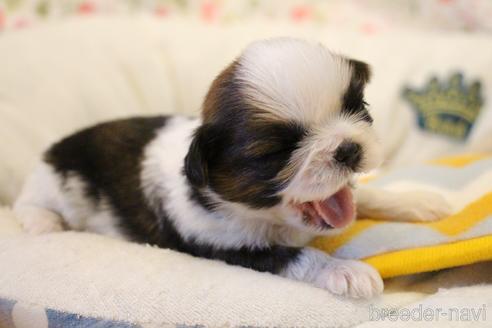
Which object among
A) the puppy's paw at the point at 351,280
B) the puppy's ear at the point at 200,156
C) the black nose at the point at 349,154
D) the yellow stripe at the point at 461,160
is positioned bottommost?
the puppy's paw at the point at 351,280

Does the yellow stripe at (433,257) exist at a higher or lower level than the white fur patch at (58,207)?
higher

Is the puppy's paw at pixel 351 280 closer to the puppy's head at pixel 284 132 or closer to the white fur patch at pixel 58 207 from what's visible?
the puppy's head at pixel 284 132

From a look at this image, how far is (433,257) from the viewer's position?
1.67 m

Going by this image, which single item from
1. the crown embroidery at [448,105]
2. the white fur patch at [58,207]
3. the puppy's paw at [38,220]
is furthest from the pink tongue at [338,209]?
the crown embroidery at [448,105]

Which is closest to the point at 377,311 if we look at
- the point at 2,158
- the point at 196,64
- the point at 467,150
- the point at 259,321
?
the point at 259,321

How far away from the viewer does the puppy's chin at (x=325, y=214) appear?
170 centimetres

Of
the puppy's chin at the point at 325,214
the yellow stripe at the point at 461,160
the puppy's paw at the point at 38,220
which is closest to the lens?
the puppy's chin at the point at 325,214

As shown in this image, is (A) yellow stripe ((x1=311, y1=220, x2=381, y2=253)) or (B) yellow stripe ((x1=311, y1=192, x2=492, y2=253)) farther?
(A) yellow stripe ((x1=311, y1=220, x2=381, y2=253))

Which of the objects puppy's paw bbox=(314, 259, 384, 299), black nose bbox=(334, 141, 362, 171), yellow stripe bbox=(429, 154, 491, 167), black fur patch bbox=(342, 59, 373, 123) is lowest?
puppy's paw bbox=(314, 259, 384, 299)

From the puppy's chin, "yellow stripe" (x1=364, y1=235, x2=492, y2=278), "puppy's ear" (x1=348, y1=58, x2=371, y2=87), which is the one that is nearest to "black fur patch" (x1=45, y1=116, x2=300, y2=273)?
the puppy's chin

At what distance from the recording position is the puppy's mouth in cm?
171

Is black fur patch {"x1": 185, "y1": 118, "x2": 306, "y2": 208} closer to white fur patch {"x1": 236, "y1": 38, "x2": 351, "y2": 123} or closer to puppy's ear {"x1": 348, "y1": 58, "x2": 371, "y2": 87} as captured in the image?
white fur patch {"x1": 236, "y1": 38, "x2": 351, "y2": 123}

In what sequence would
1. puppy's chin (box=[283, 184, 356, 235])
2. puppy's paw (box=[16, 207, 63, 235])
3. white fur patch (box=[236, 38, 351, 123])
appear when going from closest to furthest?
white fur patch (box=[236, 38, 351, 123]), puppy's chin (box=[283, 184, 356, 235]), puppy's paw (box=[16, 207, 63, 235])

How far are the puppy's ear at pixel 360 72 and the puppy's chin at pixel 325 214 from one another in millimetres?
334
